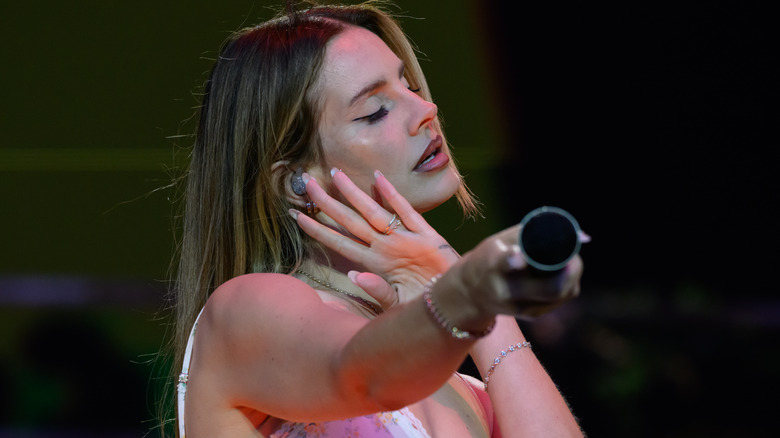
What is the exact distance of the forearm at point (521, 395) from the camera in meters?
1.24


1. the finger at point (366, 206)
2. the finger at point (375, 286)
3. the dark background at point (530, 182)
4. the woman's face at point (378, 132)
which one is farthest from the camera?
the dark background at point (530, 182)

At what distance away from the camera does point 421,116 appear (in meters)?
1.27

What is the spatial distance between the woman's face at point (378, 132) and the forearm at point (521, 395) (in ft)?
0.79

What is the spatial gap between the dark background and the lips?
146 cm

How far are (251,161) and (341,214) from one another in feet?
0.67

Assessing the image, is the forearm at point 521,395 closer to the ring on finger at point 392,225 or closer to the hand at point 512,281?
the ring on finger at point 392,225

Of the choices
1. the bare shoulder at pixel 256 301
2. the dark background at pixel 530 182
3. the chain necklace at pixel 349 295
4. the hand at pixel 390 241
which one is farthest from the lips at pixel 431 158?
the dark background at pixel 530 182

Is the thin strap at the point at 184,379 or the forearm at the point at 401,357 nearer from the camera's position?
the forearm at the point at 401,357

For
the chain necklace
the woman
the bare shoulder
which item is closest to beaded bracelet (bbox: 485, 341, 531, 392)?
the woman

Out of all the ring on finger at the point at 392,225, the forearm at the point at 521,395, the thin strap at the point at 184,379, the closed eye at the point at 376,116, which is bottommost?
the forearm at the point at 521,395

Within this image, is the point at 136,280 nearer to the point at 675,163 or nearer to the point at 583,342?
the point at 583,342

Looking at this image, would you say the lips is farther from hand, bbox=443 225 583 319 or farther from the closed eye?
hand, bbox=443 225 583 319

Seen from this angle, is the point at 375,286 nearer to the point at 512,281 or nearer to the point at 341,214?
the point at 341,214

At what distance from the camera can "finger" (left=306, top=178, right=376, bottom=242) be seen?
3.83 feet
